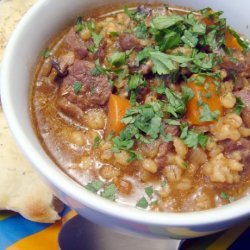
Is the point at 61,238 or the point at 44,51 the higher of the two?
the point at 44,51

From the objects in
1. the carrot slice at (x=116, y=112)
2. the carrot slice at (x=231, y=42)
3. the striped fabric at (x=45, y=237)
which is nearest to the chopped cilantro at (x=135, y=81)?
the carrot slice at (x=116, y=112)

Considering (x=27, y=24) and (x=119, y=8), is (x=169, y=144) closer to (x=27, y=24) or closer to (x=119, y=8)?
(x=27, y=24)

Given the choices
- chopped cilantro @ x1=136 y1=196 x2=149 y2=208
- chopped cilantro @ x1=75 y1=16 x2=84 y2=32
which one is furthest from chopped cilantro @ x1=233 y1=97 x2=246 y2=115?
chopped cilantro @ x1=75 y1=16 x2=84 y2=32

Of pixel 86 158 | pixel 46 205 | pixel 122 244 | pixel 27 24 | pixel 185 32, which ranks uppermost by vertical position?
pixel 27 24

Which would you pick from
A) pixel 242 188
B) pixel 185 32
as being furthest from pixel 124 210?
pixel 185 32

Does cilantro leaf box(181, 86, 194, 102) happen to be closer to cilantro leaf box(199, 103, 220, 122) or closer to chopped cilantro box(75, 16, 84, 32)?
cilantro leaf box(199, 103, 220, 122)

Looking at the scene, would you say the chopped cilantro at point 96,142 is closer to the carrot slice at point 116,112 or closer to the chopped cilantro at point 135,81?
the carrot slice at point 116,112
